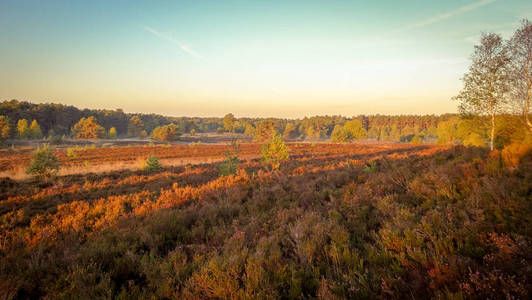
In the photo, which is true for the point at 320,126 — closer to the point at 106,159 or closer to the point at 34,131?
the point at 106,159

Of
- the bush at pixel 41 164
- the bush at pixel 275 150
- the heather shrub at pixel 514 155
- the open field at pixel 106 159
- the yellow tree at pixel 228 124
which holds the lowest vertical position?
the open field at pixel 106 159

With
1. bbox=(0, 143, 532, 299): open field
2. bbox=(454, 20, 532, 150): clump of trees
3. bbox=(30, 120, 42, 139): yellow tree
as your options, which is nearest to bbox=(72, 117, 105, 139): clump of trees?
bbox=(30, 120, 42, 139): yellow tree

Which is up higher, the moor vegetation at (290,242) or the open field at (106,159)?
the moor vegetation at (290,242)

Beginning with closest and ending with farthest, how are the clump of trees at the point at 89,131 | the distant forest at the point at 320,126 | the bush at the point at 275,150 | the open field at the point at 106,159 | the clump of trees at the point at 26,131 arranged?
1. the distant forest at the point at 320,126
2. the bush at the point at 275,150
3. the open field at the point at 106,159
4. the clump of trees at the point at 26,131
5. the clump of trees at the point at 89,131

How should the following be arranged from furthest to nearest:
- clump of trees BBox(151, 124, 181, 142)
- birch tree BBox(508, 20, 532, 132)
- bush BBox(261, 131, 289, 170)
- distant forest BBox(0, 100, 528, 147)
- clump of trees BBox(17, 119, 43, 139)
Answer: clump of trees BBox(151, 124, 181, 142), clump of trees BBox(17, 119, 43, 139), bush BBox(261, 131, 289, 170), distant forest BBox(0, 100, 528, 147), birch tree BBox(508, 20, 532, 132)

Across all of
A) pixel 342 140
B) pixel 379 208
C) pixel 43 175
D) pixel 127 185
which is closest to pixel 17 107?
pixel 43 175

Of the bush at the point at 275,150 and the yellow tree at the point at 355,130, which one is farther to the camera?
the yellow tree at the point at 355,130

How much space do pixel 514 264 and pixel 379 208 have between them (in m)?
3.01

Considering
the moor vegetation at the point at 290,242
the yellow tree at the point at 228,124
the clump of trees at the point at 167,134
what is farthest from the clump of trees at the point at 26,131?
the yellow tree at the point at 228,124

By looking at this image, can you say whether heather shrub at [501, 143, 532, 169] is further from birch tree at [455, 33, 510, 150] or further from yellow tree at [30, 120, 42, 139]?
yellow tree at [30, 120, 42, 139]

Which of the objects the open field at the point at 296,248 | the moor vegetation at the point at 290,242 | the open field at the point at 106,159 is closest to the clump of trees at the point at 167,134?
the open field at the point at 106,159

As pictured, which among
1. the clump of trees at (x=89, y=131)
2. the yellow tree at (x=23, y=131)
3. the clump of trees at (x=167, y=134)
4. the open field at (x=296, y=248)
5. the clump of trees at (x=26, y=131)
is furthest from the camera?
the clump of trees at (x=167, y=134)

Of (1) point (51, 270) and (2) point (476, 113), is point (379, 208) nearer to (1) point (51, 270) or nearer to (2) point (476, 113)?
(1) point (51, 270)

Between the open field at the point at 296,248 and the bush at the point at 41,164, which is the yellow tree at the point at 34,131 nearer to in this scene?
the bush at the point at 41,164
